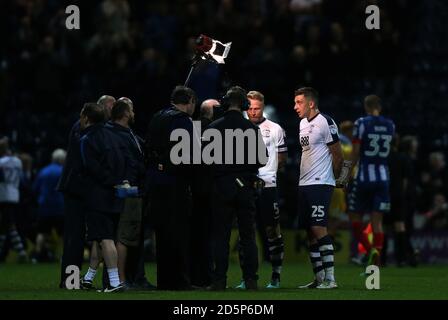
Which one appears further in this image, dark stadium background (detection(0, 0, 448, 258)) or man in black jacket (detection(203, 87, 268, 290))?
dark stadium background (detection(0, 0, 448, 258))

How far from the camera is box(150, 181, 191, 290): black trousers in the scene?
584 inches

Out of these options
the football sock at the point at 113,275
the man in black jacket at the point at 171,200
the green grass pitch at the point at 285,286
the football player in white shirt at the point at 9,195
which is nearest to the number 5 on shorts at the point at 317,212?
the green grass pitch at the point at 285,286

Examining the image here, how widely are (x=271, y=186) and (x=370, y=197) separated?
3.83 metres

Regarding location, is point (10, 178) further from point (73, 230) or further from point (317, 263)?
point (317, 263)

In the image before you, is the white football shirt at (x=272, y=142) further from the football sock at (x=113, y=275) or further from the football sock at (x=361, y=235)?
the football sock at (x=361, y=235)

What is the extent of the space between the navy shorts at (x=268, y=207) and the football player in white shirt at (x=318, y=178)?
0.34 metres

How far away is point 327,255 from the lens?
1556 centimetres

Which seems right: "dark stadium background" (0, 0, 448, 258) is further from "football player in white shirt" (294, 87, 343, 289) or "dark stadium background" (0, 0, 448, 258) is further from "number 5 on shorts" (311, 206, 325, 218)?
"number 5 on shorts" (311, 206, 325, 218)

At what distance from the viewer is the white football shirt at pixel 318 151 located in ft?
51.4

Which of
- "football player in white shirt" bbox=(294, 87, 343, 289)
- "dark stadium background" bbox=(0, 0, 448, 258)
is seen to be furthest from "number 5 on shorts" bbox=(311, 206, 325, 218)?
"dark stadium background" bbox=(0, 0, 448, 258)

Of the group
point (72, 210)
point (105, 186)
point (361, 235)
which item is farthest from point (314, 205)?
point (361, 235)

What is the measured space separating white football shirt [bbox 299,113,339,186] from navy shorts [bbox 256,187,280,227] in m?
0.47

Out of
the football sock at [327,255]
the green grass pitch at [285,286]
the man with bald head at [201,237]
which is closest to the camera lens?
the green grass pitch at [285,286]
